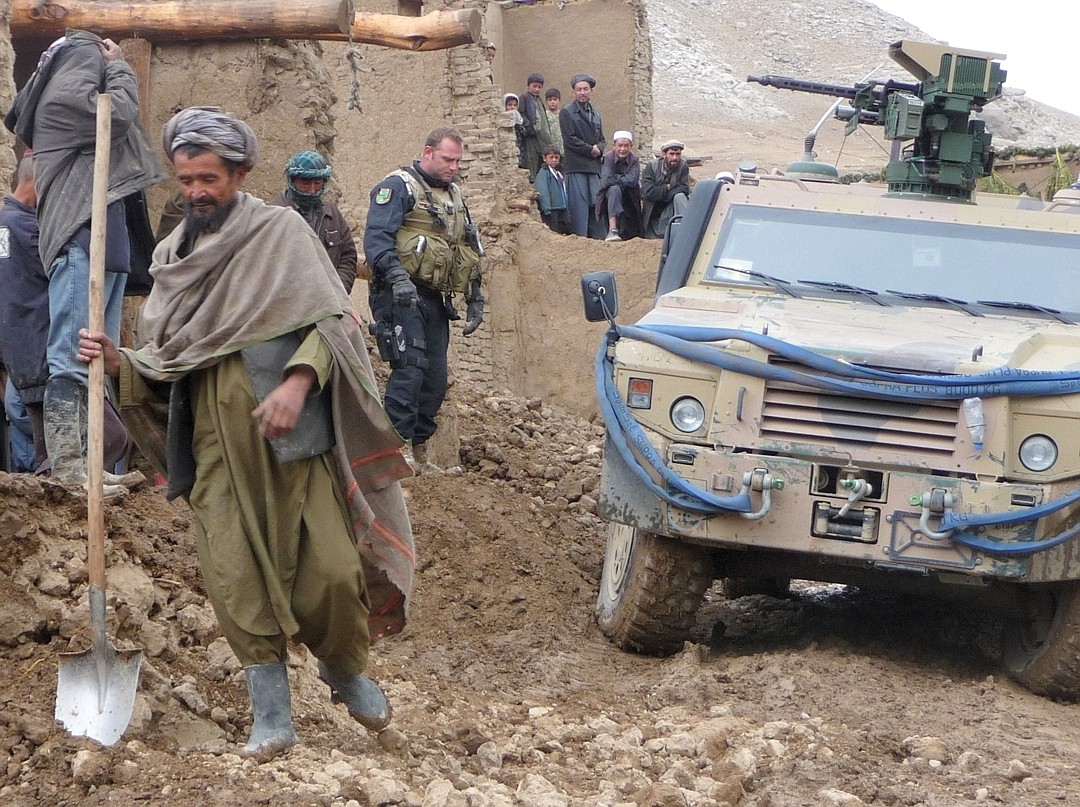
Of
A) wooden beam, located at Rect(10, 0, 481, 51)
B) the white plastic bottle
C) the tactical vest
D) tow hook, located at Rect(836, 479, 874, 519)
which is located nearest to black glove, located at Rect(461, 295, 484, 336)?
the tactical vest

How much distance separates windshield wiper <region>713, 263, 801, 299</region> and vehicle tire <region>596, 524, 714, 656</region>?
1.17 m

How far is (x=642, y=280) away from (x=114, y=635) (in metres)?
9.12

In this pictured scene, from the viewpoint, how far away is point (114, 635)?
4.54m

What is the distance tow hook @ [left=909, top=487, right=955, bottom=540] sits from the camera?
5.09m

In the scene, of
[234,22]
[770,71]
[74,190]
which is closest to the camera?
[74,190]

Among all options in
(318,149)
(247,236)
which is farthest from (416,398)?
(247,236)

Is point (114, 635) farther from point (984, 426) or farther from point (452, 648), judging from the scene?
point (984, 426)

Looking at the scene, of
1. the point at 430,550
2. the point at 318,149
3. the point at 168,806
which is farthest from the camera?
the point at 318,149

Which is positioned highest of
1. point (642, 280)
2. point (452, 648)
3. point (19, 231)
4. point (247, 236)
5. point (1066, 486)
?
point (247, 236)

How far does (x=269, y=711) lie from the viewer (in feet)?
13.0

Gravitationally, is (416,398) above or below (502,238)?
above

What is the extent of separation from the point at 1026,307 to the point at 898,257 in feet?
1.94

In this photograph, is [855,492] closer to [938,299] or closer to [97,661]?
[938,299]

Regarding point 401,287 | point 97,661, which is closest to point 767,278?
point 401,287
